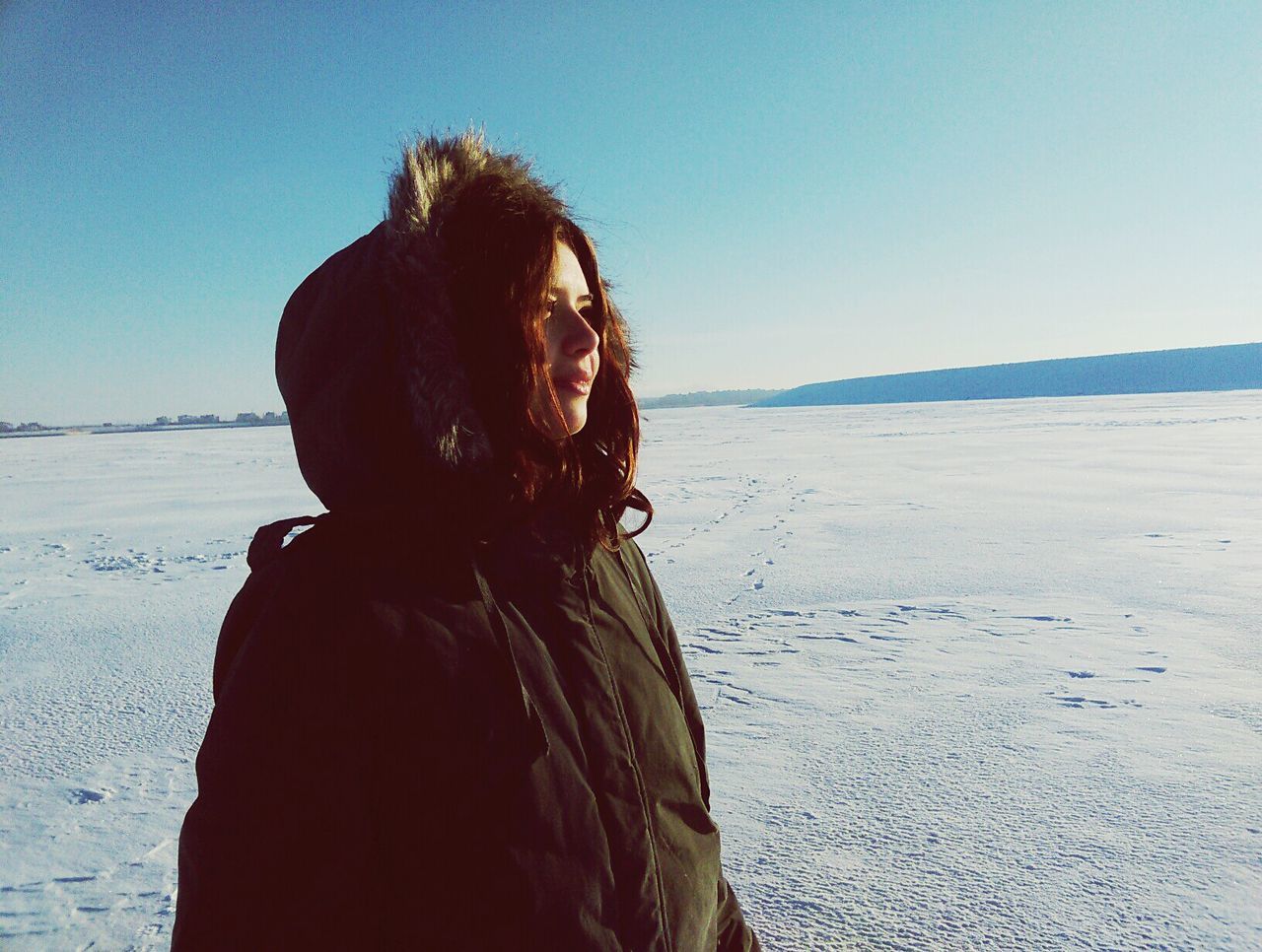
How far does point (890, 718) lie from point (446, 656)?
7.56 feet

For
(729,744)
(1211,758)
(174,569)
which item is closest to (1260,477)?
(1211,758)

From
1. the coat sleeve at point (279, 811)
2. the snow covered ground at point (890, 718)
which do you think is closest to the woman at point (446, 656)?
the coat sleeve at point (279, 811)

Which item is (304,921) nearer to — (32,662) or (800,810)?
(800,810)

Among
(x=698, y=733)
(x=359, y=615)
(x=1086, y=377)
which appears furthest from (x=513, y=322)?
(x=1086, y=377)

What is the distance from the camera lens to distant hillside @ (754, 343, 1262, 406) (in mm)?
53125

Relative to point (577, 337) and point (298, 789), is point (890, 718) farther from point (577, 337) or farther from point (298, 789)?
point (298, 789)

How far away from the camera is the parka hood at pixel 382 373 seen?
84 cm

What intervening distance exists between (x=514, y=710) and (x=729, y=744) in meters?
1.90

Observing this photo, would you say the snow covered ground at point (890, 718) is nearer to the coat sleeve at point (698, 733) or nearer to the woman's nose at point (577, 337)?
the coat sleeve at point (698, 733)

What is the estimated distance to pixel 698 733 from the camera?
3.95 ft

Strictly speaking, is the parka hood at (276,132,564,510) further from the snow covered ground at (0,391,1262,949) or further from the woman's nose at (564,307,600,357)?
the snow covered ground at (0,391,1262,949)

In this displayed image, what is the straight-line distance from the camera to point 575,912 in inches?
31.7

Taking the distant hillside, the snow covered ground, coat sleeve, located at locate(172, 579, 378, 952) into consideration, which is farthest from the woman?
the distant hillside

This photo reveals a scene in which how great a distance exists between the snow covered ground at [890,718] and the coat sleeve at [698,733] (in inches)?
21.2
